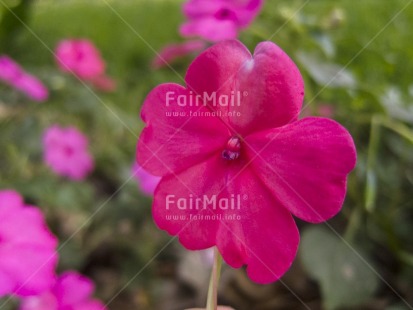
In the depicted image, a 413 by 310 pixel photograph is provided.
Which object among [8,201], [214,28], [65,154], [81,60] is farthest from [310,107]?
[81,60]

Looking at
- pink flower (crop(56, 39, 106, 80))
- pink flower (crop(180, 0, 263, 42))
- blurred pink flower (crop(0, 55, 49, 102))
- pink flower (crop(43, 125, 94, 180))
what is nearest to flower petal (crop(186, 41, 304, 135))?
pink flower (crop(180, 0, 263, 42))

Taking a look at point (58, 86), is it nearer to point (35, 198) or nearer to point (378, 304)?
point (35, 198)

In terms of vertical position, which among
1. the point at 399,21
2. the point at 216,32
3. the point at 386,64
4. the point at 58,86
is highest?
the point at 216,32

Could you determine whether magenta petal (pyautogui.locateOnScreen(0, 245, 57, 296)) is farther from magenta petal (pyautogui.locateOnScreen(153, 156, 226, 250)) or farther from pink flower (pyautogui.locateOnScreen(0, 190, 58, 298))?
magenta petal (pyautogui.locateOnScreen(153, 156, 226, 250))

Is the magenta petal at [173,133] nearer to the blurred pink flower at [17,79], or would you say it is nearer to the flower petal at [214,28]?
the flower petal at [214,28]

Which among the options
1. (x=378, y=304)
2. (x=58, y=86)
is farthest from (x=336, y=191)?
(x=58, y=86)

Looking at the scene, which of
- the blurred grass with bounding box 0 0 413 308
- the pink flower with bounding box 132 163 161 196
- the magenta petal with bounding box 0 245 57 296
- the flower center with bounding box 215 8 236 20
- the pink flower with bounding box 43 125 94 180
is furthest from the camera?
the pink flower with bounding box 43 125 94 180

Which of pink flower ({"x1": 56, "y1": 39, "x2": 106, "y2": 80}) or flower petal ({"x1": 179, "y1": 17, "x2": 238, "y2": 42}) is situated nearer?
flower petal ({"x1": 179, "y1": 17, "x2": 238, "y2": 42})
